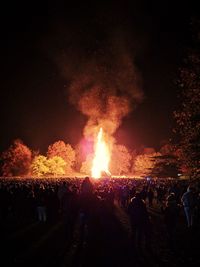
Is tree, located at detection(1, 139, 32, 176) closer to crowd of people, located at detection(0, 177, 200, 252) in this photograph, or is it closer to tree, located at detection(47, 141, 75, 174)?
tree, located at detection(47, 141, 75, 174)

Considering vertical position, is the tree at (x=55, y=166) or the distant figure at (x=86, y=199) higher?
the tree at (x=55, y=166)

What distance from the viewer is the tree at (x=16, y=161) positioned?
95.1 meters

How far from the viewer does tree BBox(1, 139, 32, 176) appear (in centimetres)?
9512

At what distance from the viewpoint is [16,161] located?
99375 mm

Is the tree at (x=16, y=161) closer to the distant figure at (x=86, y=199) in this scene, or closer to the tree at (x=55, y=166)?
the tree at (x=55, y=166)

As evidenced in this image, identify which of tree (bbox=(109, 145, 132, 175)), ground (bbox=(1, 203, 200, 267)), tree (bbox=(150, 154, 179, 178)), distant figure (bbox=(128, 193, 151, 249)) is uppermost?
tree (bbox=(109, 145, 132, 175))

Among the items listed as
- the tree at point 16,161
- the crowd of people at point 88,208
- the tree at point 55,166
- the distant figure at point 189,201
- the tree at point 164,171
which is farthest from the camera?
the tree at point 55,166

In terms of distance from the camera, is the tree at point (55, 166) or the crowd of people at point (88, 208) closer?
the crowd of people at point (88, 208)

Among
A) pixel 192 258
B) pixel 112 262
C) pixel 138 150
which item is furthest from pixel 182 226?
pixel 138 150

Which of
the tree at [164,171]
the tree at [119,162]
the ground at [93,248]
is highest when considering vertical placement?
the tree at [119,162]

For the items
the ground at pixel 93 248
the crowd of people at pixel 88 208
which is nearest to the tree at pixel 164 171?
the crowd of people at pixel 88 208

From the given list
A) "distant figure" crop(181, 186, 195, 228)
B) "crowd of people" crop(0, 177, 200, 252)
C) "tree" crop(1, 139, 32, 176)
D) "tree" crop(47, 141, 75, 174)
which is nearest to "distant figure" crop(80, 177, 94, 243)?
"crowd of people" crop(0, 177, 200, 252)

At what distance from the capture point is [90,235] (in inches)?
544

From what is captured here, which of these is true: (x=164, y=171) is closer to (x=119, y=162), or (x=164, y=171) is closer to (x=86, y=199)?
(x=119, y=162)
